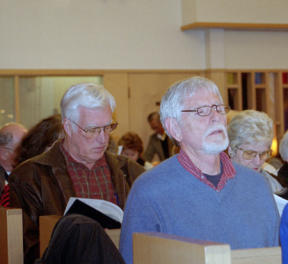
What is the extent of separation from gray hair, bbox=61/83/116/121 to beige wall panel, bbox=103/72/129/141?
6971 mm

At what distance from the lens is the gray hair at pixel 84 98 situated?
11.2ft

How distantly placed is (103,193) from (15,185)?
48cm

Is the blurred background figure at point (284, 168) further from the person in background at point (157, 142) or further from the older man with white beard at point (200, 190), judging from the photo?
the person in background at point (157, 142)

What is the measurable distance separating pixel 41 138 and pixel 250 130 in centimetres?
136

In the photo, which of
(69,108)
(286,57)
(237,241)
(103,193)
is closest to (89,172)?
(103,193)

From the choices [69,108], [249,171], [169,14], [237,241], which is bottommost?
[237,241]

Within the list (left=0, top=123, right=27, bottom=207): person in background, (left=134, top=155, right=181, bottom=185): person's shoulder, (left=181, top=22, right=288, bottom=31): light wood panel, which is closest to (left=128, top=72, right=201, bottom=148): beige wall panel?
(left=181, top=22, right=288, bottom=31): light wood panel

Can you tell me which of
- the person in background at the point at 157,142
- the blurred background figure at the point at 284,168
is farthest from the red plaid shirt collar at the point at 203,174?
the person in background at the point at 157,142

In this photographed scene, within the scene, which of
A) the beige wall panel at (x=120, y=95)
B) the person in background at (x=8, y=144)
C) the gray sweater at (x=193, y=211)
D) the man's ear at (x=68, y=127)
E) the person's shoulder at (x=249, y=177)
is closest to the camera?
the gray sweater at (x=193, y=211)

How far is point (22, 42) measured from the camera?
388 inches

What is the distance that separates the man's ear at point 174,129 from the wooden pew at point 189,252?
2.51 feet

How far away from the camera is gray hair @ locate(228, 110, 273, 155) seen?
3770mm

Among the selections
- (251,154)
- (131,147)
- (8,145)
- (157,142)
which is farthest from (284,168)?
(157,142)

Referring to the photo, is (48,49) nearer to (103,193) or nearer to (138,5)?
(138,5)
